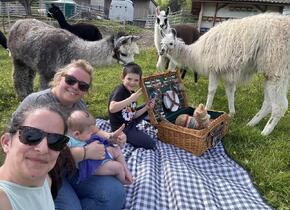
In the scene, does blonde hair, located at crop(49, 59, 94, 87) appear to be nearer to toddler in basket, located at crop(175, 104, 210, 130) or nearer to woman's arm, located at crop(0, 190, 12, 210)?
toddler in basket, located at crop(175, 104, 210, 130)

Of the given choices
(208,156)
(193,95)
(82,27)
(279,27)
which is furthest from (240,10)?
(208,156)

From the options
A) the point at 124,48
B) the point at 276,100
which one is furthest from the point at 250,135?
the point at 124,48

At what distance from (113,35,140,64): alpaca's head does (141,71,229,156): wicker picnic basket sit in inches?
23.5

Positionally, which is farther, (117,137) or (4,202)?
(117,137)

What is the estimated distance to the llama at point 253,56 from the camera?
481 centimetres

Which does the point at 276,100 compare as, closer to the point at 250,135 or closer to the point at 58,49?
the point at 250,135

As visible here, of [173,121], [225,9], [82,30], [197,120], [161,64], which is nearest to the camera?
[197,120]

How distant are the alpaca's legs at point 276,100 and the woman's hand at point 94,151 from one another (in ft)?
9.79

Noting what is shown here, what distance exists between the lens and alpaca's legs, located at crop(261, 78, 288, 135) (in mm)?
4859

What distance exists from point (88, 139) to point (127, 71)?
132 centimetres

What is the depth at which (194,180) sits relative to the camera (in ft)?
11.3

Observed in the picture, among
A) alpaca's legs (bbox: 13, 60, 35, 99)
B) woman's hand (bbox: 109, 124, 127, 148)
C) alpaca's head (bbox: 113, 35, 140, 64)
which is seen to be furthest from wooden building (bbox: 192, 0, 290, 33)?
woman's hand (bbox: 109, 124, 127, 148)

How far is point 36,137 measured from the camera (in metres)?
1.46

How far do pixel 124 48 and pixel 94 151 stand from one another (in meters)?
2.45
